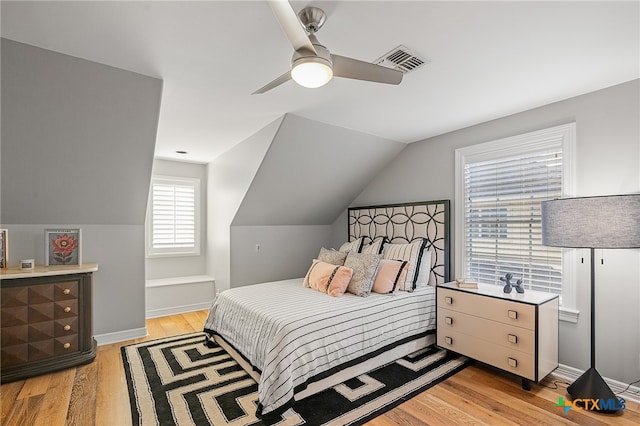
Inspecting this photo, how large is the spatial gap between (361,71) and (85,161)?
2.70 m

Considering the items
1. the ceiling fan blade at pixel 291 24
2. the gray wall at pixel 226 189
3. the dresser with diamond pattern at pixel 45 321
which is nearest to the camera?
the ceiling fan blade at pixel 291 24

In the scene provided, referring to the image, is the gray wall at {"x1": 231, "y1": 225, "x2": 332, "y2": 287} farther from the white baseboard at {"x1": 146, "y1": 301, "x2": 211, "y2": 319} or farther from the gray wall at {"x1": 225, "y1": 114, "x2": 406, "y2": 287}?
the white baseboard at {"x1": 146, "y1": 301, "x2": 211, "y2": 319}

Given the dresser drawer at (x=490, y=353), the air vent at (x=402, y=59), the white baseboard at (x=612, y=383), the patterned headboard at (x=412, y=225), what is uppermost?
the air vent at (x=402, y=59)

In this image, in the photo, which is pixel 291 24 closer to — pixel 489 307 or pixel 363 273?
pixel 363 273

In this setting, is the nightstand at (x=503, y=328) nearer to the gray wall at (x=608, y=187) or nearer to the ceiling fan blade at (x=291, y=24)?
the gray wall at (x=608, y=187)

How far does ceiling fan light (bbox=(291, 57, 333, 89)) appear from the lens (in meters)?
1.49

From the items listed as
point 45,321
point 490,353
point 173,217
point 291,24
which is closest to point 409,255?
point 490,353

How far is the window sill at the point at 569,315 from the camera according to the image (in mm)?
2769

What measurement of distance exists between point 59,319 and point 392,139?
4.03m

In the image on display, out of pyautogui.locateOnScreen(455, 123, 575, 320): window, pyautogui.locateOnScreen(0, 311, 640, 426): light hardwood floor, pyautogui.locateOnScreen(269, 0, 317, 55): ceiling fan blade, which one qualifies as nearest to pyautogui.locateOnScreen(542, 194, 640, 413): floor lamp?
pyautogui.locateOnScreen(0, 311, 640, 426): light hardwood floor

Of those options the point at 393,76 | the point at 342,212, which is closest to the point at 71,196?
the point at 393,76

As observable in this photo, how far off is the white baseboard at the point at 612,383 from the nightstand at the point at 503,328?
175 millimetres

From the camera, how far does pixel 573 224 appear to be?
7.37 ft

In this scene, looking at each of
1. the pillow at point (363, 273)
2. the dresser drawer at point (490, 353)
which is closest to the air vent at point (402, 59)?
the pillow at point (363, 273)
